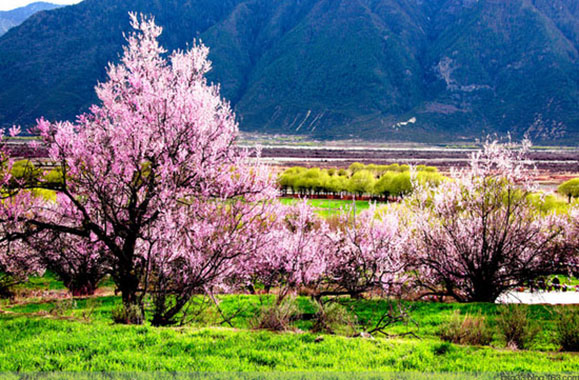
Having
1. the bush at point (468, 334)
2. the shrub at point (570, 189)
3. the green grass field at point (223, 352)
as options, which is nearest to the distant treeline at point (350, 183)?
the shrub at point (570, 189)

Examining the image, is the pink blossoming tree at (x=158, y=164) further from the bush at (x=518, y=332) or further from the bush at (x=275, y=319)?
the bush at (x=518, y=332)

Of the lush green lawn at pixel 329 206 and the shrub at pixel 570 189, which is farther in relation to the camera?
the shrub at pixel 570 189

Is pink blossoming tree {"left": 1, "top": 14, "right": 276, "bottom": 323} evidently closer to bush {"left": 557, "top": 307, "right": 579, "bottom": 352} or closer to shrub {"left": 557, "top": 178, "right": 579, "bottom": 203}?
bush {"left": 557, "top": 307, "right": 579, "bottom": 352}

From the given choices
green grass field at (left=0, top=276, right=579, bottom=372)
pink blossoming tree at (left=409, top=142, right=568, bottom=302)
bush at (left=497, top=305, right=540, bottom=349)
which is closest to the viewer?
green grass field at (left=0, top=276, right=579, bottom=372)

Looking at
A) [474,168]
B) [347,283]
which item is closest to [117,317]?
[347,283]

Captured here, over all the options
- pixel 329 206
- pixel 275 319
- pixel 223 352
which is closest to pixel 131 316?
pixel 275 319

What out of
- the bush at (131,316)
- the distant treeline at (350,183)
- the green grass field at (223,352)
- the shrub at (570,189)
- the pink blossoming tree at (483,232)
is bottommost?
the green grass field at (223,352)

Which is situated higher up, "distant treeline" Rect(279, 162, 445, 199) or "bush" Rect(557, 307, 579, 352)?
"distant treeline" Rect(279, 162, 445, 199)

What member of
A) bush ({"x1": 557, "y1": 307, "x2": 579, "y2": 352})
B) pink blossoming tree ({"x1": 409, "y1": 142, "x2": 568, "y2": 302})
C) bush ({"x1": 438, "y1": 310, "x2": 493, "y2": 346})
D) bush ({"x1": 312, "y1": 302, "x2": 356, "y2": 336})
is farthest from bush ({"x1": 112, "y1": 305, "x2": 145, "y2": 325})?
pink blossoming tree ({"x1": 409, "y1": 142, "x2": 568, "y2": 302})

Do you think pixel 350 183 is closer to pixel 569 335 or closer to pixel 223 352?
pixel 569 335

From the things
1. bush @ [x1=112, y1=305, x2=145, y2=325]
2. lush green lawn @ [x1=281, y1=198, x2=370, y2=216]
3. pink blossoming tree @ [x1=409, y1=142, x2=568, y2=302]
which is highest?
lush green lawn @ [x1=281, y1=198, x2=370, y2=216]

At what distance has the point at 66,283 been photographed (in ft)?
65.1

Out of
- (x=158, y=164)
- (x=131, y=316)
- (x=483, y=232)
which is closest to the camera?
(x=131, y=316)

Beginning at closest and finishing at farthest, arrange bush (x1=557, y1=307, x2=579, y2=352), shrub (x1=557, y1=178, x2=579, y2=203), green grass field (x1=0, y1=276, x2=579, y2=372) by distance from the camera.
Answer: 1. green grass field (x1=0, y1=276, x2=579, y2=372)
2. bush (x1=557, y1=307, x2=579, y2=352)
3. shrub (x1=557, y1=178, x2=579, y2=203)
